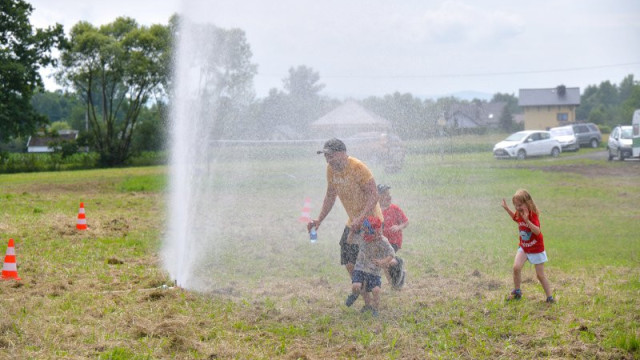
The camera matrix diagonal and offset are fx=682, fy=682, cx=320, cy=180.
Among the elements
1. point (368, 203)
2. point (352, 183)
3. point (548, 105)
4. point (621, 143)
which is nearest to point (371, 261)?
point (368, 203)

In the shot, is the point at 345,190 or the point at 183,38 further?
the point at 183,38

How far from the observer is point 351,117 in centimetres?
2314

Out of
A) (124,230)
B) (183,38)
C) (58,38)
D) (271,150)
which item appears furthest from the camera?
(58,38)

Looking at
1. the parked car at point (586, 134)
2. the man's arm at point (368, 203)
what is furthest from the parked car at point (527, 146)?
the man's arm at point (368, 203)

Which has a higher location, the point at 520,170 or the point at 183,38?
the point at 183,38

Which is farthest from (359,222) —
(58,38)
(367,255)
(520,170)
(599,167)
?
(58,38)

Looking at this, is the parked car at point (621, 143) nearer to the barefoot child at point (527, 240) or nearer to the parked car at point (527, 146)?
the parked car at point (527, 146)

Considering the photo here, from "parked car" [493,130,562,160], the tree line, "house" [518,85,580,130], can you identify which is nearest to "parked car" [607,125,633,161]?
"parked car" [493,130,562,160]

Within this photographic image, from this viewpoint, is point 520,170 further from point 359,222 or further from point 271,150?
point 359,222

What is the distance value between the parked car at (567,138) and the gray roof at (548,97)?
97.8 feet

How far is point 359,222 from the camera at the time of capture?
748 cm

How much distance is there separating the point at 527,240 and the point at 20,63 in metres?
31.5

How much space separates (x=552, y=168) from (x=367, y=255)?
2550 cm

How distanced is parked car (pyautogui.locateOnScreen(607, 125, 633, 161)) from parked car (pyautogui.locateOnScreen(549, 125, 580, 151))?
8.99 meters
